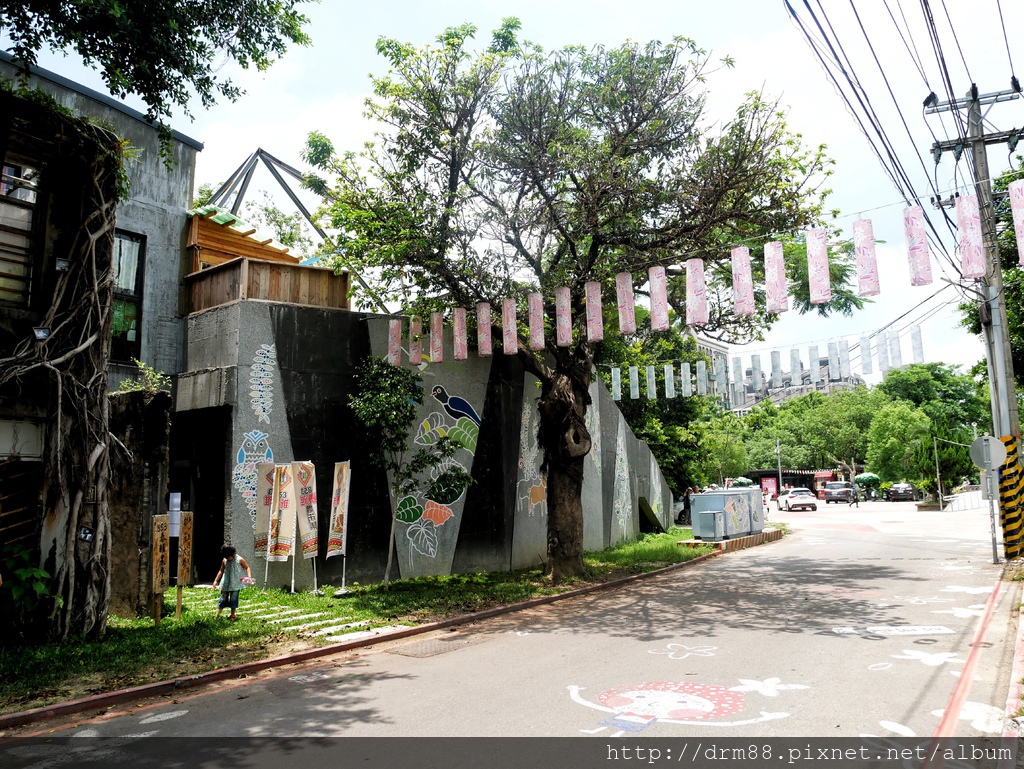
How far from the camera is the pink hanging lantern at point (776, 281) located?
981cm

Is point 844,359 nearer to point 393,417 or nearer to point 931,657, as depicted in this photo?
point 931,657

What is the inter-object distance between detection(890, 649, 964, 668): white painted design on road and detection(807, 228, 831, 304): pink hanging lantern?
4.53 meters

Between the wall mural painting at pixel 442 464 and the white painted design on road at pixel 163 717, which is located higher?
the wall mural painting at pixel 442 464

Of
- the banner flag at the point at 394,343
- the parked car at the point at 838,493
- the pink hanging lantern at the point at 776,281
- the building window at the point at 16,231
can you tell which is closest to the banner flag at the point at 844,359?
the pink hanging lantern at the point at 776,281

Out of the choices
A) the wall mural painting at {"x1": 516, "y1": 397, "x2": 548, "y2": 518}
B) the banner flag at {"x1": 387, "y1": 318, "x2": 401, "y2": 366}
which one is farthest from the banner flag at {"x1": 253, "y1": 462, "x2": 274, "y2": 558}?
the wall mural painting at {"x1": 516, "y1": 397, "x2": 548, "y2": 518}

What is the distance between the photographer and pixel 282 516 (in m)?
12.0

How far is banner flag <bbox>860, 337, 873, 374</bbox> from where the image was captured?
11.2m

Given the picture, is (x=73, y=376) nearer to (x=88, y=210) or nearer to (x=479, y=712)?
(x=88, y=210)

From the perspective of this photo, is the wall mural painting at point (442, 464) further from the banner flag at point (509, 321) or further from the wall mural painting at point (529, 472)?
the banner flag at point (509, 321)

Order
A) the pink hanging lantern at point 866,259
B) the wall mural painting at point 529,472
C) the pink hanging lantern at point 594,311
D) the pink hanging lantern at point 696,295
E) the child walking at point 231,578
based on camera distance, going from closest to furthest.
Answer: the pink hanging lantern at point 866,259 < the child walking at point 231,578 < the pink hanging lantern at point 696,295 < the pink hanging lantern at point 594,311 < the wall mural painting at point 529,472

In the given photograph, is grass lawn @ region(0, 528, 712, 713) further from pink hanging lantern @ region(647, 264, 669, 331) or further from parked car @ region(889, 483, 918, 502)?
parked car @ region(889, 483, 918, 502)

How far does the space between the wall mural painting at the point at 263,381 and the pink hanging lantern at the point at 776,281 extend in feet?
30.1

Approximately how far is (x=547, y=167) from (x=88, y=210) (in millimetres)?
7673

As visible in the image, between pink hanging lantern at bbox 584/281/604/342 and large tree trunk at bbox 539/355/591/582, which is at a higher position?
pink hanging lantern at bbox 584/281/604/342
